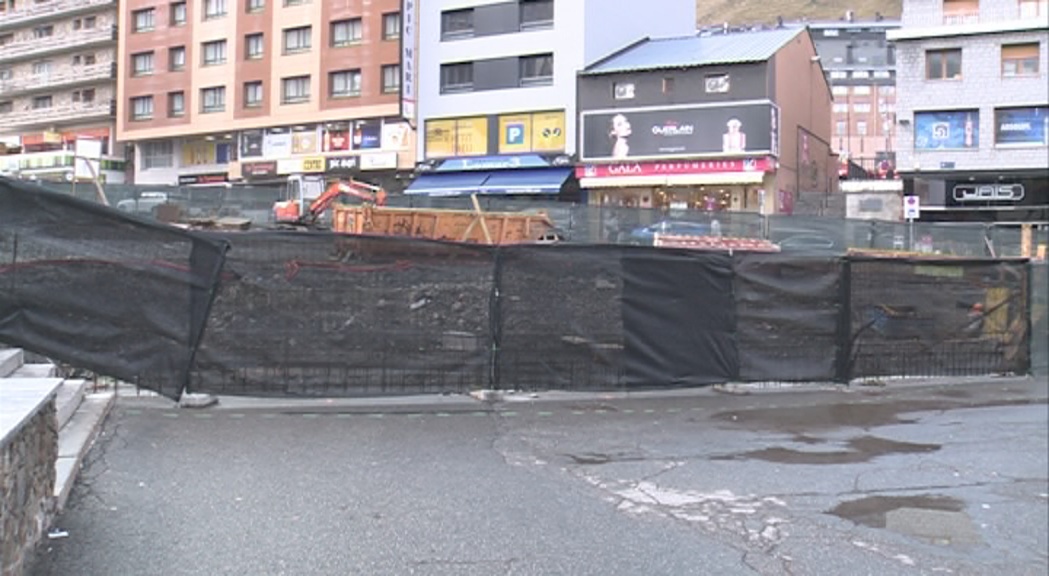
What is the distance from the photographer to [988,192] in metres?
37.6

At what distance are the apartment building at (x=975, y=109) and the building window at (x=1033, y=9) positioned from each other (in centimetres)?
4

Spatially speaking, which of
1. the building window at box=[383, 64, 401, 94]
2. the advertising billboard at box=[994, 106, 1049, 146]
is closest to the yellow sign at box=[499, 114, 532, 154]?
the building window at box=[383, 64, 401, 94]

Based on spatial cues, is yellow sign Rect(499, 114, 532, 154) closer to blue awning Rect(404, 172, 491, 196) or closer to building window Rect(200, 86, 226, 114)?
blue awning Rect(404, 172, 491, 196)

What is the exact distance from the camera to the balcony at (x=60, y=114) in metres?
8.73

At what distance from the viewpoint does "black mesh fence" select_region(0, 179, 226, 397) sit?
7.20 meters

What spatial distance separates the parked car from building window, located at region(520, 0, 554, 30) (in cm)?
2298

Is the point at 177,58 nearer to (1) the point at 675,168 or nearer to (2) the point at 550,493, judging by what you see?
(1) the point at 675,168

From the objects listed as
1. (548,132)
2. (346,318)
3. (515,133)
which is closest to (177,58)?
(515,133)

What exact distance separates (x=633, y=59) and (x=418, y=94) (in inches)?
432

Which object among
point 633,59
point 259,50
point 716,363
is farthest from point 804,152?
point 716,363

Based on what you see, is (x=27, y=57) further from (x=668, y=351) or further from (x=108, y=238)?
(x=668, y=351)

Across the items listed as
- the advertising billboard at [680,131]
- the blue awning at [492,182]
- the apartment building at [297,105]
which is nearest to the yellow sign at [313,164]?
the apartment building at [297,105]

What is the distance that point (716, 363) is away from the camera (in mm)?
10477

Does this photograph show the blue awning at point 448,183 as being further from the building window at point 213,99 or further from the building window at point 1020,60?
the building window at point 1020,60
